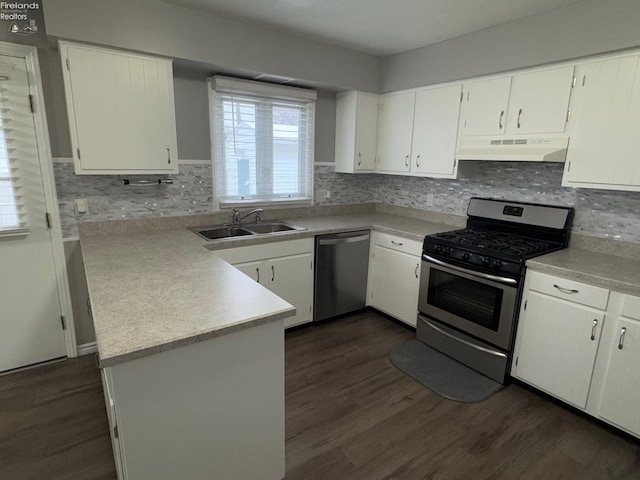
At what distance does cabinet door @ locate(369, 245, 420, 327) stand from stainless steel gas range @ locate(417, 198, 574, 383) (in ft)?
0.46

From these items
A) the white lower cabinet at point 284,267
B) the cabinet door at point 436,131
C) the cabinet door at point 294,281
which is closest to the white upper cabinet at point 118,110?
the white lower cabinet at point 284,267

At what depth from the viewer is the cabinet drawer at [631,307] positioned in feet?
6.26

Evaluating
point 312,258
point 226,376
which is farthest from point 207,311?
point 312,258

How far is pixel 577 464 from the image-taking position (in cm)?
187

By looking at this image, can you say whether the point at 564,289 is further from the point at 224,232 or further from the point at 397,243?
the point at 224,232

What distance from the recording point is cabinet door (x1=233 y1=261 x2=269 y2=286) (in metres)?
2.79

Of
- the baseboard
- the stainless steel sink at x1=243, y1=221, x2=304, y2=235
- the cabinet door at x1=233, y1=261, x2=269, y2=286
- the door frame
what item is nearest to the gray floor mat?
the cabinet door at x1=233, y1=261, x2=269, y2=286

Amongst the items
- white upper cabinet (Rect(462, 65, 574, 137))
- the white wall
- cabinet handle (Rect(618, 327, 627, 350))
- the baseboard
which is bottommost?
the baseboard

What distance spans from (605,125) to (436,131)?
1.23m

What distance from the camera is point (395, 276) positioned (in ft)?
10.8

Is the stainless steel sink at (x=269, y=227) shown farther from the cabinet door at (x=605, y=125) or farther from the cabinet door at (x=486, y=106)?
the cabinet door at (x=605, y=125)

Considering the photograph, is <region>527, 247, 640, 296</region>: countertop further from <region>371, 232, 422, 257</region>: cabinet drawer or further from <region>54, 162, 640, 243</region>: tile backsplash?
<region>371, 232, 422, 257</region>: cabinet drawer

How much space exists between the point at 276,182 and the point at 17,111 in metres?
1.94

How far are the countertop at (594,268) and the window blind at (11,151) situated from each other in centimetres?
336
